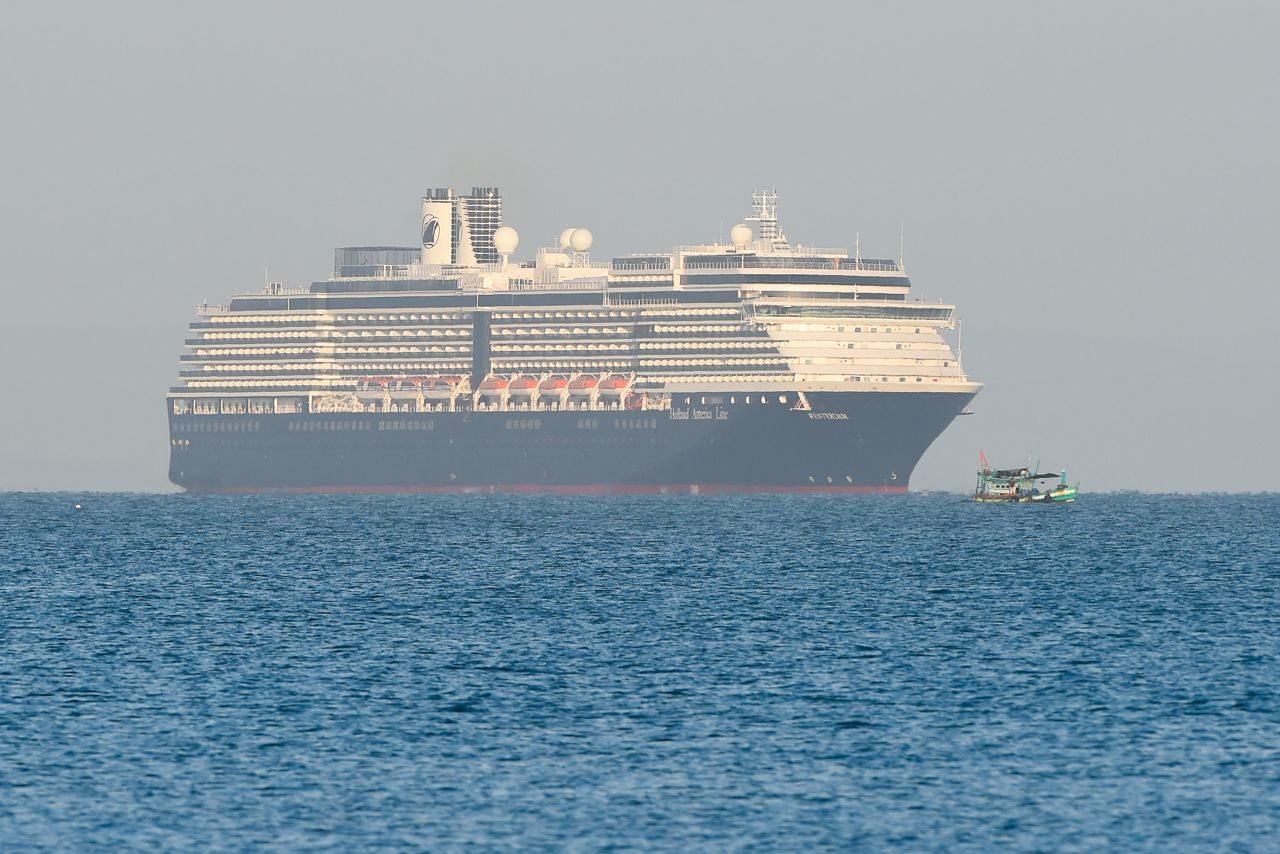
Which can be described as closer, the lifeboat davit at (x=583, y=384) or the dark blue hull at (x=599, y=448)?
the dark blue hull at (x=599, y=448)

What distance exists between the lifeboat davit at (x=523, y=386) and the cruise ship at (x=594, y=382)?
15 cm

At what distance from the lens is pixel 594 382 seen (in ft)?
595

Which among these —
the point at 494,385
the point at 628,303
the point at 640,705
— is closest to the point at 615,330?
the point at 628,303

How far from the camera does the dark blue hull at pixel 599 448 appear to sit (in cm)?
17125

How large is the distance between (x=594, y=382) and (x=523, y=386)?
20.1ft

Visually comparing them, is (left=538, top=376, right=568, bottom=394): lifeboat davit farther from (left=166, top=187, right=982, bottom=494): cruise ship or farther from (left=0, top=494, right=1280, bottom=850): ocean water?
(left=0, top=494, right=1280, bottom=850): ocean water

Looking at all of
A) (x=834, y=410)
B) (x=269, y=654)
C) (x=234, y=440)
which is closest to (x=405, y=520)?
(x=834, y=410)

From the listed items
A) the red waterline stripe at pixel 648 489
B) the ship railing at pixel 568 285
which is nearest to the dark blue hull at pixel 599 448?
the red waterline stripe at pixel 648 489

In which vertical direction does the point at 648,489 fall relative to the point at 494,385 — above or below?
below

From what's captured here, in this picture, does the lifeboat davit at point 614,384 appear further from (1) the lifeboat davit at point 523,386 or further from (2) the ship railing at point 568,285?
(2) the ship railing at point 568,285

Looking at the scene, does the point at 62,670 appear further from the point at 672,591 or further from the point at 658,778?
the point at 672,591

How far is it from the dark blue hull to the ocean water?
7386 cm

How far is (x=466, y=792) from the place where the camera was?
39.5 meters

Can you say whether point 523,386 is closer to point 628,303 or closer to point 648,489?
point 628,303
